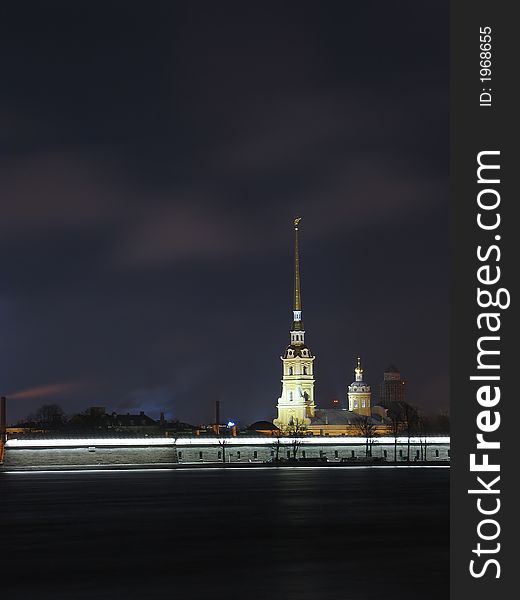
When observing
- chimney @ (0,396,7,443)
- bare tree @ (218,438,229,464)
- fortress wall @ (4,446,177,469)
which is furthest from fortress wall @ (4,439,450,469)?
chimney @ (0,396,7,443)

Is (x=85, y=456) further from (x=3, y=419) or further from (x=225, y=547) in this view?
(x=225, y=547)

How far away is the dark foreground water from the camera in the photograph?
3309cm

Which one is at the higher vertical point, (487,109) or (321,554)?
(487,109)

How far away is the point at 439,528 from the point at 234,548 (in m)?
13.0

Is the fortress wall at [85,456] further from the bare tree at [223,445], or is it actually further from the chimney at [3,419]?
the bare tree at [223,445]

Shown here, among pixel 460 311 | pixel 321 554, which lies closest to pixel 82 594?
pixel 321 554

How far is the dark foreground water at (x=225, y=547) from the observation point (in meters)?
33.1

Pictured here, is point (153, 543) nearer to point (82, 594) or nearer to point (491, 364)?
point (82, 594)

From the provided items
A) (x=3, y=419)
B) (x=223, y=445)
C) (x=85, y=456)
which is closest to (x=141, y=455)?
(x=85, y=456)

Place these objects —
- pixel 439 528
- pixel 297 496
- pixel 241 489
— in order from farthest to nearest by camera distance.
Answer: pixel 241 489
pixel 297 496
pixel 439 528

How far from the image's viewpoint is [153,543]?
46906 mm

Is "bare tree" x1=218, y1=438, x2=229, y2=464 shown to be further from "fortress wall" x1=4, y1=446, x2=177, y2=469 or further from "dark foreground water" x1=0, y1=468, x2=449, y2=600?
"dark foreground water" x1=0, y1=468, x2=449, y2=600

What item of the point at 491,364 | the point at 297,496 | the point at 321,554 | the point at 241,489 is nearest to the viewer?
the point at 491,364

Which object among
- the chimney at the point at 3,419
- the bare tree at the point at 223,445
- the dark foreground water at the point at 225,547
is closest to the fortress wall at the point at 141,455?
the bare tree at the point at 223,445
